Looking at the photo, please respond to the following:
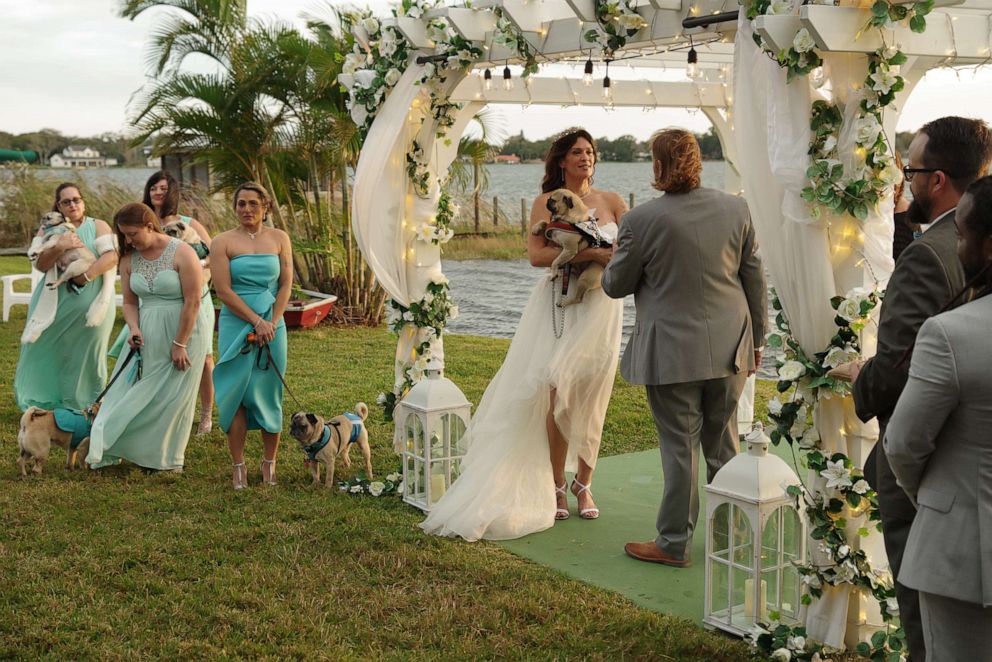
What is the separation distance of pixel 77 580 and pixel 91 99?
1000 inches

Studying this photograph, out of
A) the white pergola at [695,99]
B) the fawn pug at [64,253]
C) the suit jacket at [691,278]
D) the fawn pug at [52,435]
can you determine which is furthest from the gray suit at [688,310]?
the fawn pug at [64,253]

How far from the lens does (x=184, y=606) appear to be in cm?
449

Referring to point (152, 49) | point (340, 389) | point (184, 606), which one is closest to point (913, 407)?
point (184, 606)

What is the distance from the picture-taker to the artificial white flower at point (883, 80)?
3711 millimetres

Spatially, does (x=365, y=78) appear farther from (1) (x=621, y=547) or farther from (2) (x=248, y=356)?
(1) (x=621, y=547)

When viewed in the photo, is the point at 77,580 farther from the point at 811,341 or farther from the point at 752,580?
the point at 811,341

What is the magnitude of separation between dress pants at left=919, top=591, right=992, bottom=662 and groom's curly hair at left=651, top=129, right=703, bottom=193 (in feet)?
8.21

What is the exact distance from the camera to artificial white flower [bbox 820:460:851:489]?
12.6ft

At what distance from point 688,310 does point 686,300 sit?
0.15 feet

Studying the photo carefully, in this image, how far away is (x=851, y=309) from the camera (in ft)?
12.4

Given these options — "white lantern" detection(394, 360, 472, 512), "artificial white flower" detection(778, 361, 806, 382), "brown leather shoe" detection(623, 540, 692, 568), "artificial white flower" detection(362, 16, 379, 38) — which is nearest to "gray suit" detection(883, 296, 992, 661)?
"artificial white flower" detection(778, 361, 806, 382)

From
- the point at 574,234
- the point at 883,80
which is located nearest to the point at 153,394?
the point at 574,234

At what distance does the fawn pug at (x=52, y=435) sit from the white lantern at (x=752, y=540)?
14.0ft

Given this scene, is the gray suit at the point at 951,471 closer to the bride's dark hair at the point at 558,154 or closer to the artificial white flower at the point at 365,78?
the bride's dark hair at the point at 558,154
